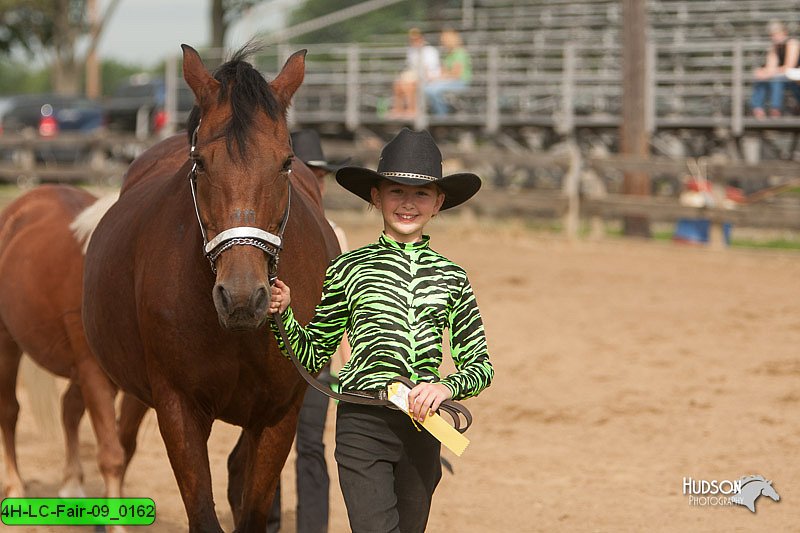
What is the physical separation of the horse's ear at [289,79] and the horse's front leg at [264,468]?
1091 millimetres

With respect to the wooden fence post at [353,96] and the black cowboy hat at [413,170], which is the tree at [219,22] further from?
the black cowboy hat at [413,170]

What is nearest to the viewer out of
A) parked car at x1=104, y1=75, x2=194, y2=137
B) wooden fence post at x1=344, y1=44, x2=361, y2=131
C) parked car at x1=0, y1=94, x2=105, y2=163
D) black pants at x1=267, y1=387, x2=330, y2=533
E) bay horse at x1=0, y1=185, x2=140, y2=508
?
black pants at x1=267, y1=387, x2=330, y2=533

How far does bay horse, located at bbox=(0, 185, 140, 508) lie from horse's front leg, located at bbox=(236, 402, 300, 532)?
1.45 meters

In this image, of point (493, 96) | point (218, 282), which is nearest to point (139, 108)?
point (493, 96)

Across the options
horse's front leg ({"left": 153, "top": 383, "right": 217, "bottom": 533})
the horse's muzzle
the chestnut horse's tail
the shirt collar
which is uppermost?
the shirt collar

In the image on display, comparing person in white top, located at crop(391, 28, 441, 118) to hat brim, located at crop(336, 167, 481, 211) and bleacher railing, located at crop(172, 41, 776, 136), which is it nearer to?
bleacher railing, located at crop(172, 41, 776, 136)

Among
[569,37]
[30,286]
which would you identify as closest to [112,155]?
[569,37]

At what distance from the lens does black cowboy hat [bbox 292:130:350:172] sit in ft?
18.4

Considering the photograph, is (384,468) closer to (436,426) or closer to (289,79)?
(436,426)

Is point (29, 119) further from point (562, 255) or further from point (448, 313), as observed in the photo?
point (448, 313)

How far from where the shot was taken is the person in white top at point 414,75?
18578mm

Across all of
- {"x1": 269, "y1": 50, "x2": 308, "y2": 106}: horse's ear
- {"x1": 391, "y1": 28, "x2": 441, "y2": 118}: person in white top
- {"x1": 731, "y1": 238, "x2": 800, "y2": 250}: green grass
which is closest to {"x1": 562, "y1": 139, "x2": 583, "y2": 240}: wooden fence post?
{"x1": 731, "y1": 238, "x2": 800, "y2": 250}: green grass

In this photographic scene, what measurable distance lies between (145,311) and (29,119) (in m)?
26.5

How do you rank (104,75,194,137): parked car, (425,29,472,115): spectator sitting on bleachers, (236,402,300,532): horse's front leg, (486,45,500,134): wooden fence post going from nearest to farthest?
(236,402,300,532): horse's front leg → (486,45,500,134): wooden fence post → (425,29,472,115): spectator sitting on bleachers → (104,75,194,137): parked car
